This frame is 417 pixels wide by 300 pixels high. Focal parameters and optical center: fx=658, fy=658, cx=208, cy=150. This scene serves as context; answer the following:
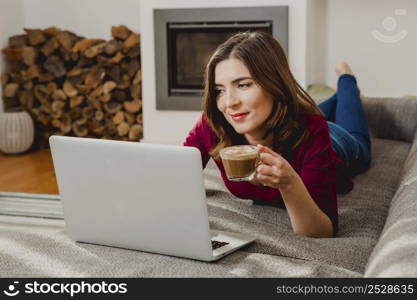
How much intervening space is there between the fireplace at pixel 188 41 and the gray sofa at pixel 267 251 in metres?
2.61

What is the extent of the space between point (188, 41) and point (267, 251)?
337cm

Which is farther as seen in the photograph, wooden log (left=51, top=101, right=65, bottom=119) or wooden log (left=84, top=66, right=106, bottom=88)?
wooden log (left=51, top=101, right=65, bottom=119)

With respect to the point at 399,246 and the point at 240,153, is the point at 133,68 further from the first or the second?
the point at 399,246

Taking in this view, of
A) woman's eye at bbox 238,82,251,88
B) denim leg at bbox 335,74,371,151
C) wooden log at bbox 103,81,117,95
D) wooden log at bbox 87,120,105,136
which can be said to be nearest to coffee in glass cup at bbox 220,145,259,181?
woman's eye at bbox 238,82,251,88

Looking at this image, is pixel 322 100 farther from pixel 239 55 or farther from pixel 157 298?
pixel 157 298

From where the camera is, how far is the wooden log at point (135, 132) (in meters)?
4.95

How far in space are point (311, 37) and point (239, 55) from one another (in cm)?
293

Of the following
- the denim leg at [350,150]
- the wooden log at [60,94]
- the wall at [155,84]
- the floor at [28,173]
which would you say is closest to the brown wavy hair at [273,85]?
the denim leg at [350,150]

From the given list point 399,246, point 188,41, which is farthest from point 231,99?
point 188,41

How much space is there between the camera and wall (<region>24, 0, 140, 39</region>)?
5.15 meters

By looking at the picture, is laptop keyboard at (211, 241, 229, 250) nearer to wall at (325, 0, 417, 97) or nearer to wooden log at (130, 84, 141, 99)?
wall at (325, 0, 417, 97)

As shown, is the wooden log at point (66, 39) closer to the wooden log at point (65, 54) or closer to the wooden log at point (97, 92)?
the wooden log at point (65, 54)

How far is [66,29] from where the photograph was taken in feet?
17.3

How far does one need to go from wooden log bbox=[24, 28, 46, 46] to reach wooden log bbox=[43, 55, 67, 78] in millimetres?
146
